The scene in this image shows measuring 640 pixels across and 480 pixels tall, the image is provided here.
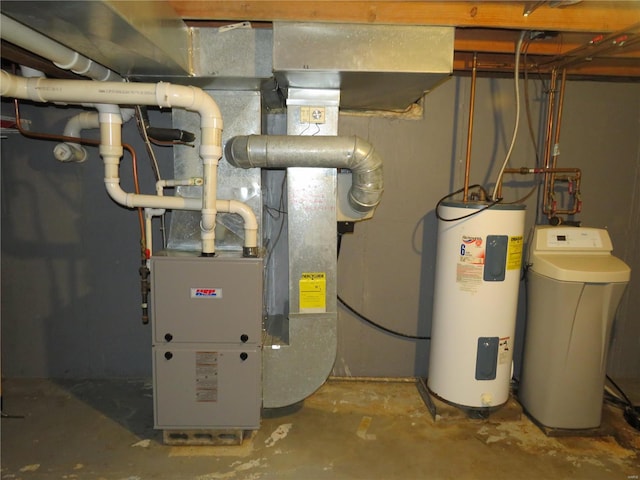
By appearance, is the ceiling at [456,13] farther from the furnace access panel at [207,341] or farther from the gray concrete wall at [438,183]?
the furnace access panel at [207,341]

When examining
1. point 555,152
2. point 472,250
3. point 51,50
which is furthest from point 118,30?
point 555,152

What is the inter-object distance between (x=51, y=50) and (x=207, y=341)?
1.46 metres

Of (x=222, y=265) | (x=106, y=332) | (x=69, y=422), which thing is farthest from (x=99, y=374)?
(x=222, y=265)

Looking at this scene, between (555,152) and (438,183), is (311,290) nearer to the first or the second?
(438,183)

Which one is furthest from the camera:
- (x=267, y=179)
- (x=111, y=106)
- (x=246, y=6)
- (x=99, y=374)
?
(x=99, y=374)

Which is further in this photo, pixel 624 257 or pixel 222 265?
pixel 624 257

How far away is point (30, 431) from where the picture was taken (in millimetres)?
2146

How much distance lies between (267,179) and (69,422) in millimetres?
1862

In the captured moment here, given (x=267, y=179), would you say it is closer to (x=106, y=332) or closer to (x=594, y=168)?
(x=106, y=332)

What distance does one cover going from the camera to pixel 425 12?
169 centimetres

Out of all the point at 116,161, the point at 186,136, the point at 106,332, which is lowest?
the point at 106,332

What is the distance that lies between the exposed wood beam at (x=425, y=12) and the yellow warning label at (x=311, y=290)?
126cm

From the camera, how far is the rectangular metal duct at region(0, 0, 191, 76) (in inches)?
48.6

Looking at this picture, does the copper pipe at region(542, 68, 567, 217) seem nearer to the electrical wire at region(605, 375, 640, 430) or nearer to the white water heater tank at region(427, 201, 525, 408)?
the white water heater tank at region(427, 201, 525, 408)
